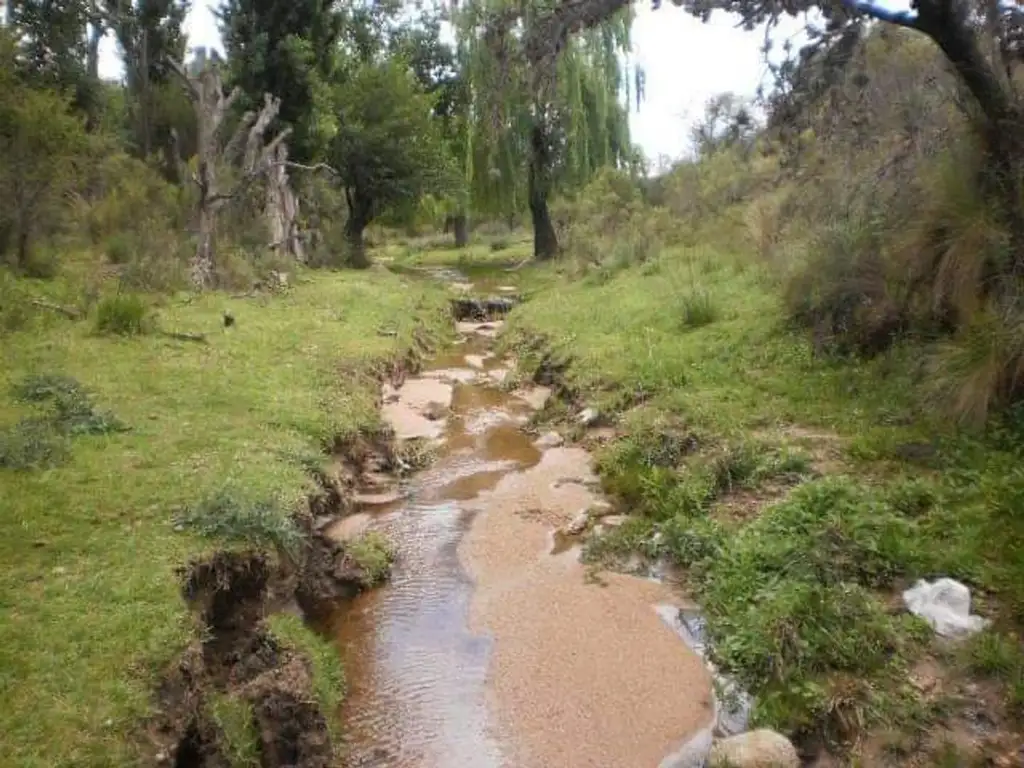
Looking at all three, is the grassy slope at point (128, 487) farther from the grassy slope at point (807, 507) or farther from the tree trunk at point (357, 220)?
the tree trunk at point (357, 220)

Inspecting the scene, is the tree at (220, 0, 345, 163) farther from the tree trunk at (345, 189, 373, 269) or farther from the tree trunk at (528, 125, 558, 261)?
the tree trunk at (528, 125, 558, 261)

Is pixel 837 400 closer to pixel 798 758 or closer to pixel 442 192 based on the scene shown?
pixel 798 758

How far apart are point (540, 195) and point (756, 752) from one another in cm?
2358

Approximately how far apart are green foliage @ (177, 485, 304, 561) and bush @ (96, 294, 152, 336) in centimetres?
562

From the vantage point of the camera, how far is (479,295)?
2167 cm

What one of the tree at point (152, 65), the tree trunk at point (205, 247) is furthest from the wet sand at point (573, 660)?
the tree at point (152, 65)

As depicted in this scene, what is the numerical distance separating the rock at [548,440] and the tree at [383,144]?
681 inches

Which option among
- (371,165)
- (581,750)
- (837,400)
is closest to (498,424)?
(837,400)

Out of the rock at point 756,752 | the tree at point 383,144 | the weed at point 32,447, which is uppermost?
the tree at point 383,144

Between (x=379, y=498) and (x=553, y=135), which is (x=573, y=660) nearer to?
(x=379, y=498)

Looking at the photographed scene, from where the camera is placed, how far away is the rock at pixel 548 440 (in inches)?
368

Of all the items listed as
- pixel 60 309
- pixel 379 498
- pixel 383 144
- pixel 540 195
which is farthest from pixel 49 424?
pixel 540 195

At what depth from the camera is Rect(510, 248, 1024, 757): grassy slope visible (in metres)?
4.47

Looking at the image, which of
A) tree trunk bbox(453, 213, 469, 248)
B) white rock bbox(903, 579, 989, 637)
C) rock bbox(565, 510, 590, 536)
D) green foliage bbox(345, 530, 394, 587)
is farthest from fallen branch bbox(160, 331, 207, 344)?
tree trunk bbox(453, 213, 469, 248)
